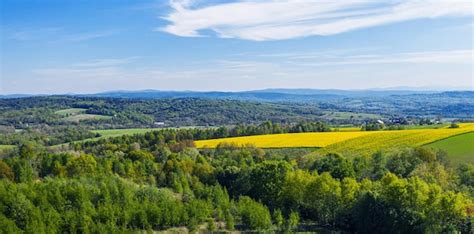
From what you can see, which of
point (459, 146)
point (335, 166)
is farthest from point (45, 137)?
point (459, 146)

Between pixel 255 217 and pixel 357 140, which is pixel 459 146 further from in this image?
pixel 255 217

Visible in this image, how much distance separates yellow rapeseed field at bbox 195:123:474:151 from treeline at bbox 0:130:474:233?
12591mm

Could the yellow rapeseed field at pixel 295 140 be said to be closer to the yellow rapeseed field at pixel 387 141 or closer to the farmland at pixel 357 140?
the farmland at pixel 357 140

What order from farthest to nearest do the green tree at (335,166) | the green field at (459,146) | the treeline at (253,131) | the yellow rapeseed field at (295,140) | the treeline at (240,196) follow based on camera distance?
1. the treeline at (253,131)
2. the yellow rapeseed field at (295,140)
3. the green field at (459,146)
4. the green tree at (335,166)
5. the treeline at (240,196)

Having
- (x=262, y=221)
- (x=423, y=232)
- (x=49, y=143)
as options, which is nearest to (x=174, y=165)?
(x=262, y=221)

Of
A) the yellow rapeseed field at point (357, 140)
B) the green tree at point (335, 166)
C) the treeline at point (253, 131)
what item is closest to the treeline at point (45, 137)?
the treeline at point (253, 131)

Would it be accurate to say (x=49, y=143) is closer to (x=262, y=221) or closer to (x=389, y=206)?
(x=262, y=221)

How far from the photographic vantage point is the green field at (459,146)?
76625mm

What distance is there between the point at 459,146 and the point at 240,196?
3972 cm

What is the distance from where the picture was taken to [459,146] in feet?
273

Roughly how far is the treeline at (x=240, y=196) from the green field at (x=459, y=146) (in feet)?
10.0

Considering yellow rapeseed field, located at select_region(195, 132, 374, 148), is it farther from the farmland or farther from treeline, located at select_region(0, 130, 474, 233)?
treeline, located at select_region(0, 130, 474, 233)

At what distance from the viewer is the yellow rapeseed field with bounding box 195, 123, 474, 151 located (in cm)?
9362

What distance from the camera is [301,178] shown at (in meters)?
67.2
